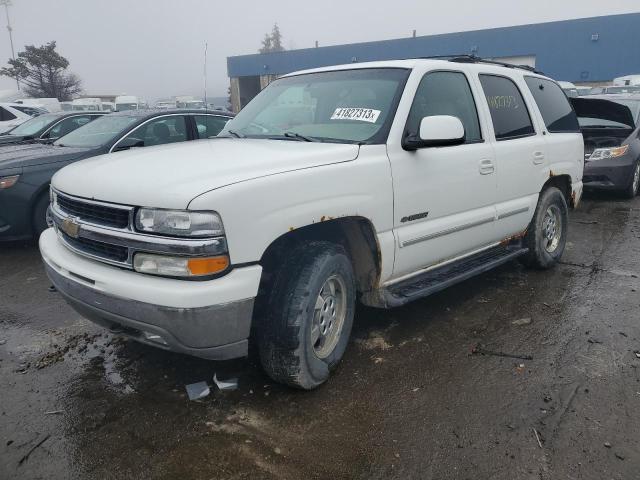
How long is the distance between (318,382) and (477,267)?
70.7 inches

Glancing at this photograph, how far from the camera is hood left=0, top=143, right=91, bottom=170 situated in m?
5.73

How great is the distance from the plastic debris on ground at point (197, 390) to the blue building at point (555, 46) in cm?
2964

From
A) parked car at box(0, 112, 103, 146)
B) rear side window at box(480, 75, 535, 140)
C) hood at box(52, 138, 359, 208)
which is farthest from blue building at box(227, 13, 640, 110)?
hood at box(52, 138, 359, 208)

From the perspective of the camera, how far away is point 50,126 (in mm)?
8695

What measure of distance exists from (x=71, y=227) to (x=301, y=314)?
1.38 metres

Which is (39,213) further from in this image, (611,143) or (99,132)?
(611,143)

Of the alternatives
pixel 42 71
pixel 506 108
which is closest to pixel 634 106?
pixel 506 108

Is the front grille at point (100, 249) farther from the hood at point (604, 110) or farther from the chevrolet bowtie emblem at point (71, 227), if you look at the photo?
the hood at point (604, 110)

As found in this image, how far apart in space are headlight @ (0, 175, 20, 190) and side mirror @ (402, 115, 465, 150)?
177 inches

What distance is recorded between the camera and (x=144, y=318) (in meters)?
2.47

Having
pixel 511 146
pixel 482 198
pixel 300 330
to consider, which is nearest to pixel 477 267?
pixel 482 198

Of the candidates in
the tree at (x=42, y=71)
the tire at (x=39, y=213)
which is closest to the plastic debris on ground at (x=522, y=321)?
the tire at (x=39, y=213)

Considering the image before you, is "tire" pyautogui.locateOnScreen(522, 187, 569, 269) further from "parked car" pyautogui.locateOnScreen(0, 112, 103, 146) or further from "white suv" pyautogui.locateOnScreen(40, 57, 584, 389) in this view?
"parked car" pyautogui.locateOnScreen(0, 112, 103, 146)

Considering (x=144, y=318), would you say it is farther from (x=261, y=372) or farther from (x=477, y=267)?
(x=477, y=267)
